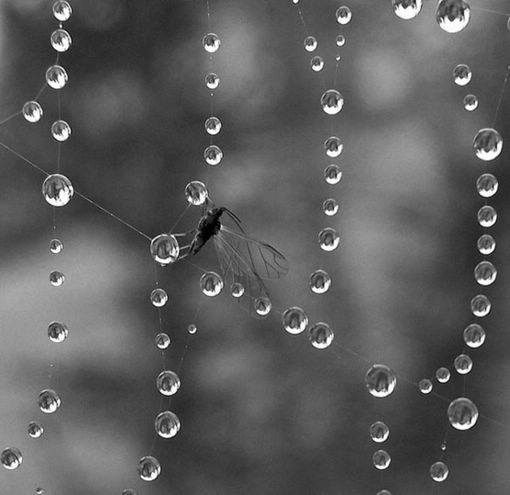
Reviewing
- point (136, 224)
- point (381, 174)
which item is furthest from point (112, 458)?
point (381, 174)

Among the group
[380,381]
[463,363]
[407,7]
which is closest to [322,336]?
[380,381]

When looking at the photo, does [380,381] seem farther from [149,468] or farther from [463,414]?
[149,468]

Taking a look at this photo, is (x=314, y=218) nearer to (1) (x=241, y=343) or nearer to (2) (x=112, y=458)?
(1) (x=241, y=343)

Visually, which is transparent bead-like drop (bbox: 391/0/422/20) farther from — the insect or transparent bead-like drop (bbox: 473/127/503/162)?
the insect

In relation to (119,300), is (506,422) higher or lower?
higher

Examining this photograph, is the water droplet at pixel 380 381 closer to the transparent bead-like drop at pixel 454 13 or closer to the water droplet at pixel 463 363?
the water droplet at pixel 463 363

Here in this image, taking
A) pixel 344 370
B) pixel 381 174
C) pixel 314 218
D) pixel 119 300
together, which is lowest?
pixel 119 300

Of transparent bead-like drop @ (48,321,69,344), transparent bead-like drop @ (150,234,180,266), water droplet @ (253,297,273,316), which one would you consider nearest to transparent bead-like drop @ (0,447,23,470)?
transparent bead-like drop @ (48,321,69,344)
